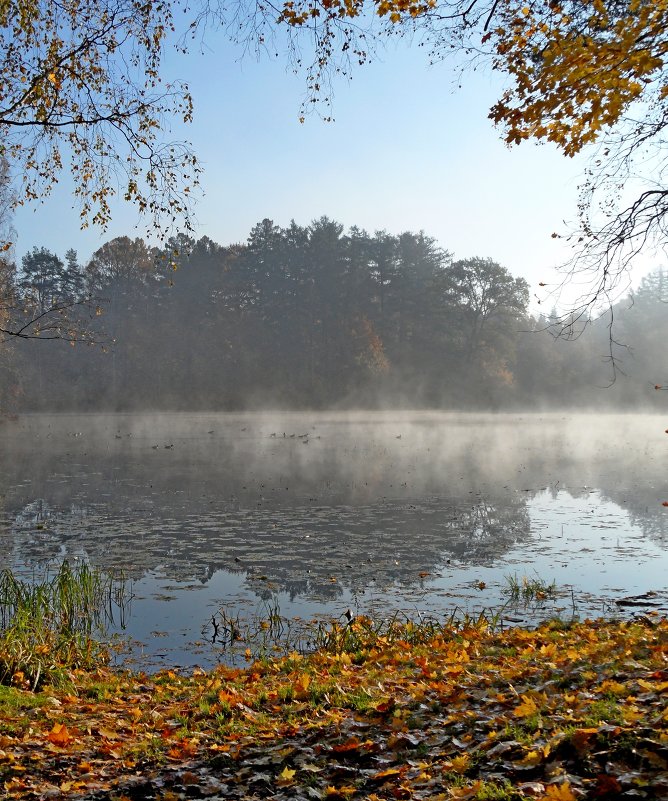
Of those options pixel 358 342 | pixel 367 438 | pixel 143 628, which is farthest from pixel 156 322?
pixel 143 628

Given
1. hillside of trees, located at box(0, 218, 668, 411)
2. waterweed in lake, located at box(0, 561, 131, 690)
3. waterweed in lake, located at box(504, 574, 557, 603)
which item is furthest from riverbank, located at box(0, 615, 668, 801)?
hillside of trees, located at box(0, 218, 668, 411)

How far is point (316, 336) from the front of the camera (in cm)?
6197

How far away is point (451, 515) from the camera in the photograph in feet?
48.3

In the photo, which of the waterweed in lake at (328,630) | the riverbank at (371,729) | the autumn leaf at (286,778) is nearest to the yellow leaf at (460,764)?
the riverbank at (371,729)

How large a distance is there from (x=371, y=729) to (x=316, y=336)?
58.0 meters

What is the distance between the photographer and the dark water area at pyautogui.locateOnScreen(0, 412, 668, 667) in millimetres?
9094

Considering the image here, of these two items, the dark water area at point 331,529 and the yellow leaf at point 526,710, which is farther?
the dark water area at point 331,529

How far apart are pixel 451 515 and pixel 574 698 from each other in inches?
411

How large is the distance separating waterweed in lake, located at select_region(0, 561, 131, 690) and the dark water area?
337mm

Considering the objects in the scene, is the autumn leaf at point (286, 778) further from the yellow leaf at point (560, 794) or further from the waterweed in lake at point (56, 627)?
the waterweed in lake at point (56, 627)

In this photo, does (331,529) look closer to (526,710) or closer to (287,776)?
(526,710)

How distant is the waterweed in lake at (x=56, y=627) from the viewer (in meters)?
6.57

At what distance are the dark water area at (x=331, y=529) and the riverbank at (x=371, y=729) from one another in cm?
168

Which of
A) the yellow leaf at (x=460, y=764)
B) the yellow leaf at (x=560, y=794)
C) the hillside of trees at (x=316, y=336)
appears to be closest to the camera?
the yellow leaf at (x=560, y=794)
